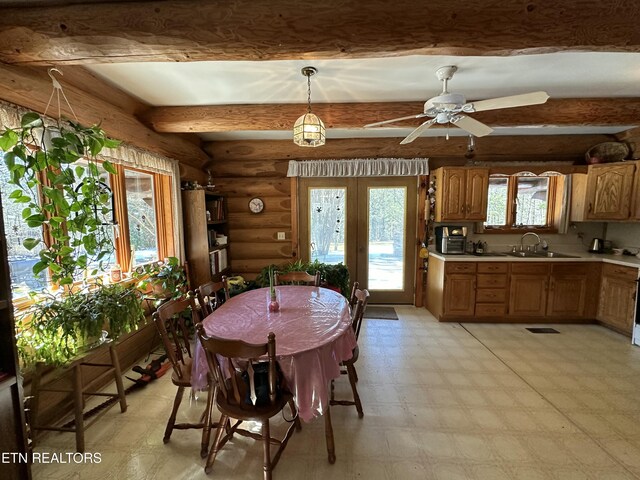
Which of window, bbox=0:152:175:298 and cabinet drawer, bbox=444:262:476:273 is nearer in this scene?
window, bbox=0:152:175:298

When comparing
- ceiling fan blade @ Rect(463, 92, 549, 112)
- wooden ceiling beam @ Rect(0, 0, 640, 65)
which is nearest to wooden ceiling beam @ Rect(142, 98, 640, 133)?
ceiling fan blade @ Rect(463, 92, 549, 112)

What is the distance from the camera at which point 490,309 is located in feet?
12.0

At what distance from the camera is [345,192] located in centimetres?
427

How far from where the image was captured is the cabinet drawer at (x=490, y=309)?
365 cm

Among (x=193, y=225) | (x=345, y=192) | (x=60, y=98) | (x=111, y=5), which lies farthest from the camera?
(x=345, y=192)

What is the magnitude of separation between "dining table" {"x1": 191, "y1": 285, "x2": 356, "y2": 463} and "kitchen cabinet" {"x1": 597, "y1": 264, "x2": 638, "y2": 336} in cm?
341

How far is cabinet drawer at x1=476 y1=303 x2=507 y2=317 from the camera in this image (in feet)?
12.0

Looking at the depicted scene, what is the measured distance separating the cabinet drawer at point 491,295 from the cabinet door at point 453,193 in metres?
1.00

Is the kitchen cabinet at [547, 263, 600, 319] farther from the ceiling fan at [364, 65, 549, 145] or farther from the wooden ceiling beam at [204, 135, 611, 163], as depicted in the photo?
the ceiling fan at [364, 65, 549, 145]

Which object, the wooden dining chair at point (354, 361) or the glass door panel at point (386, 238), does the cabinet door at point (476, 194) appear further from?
the wooden dining chair at point (354, 361)

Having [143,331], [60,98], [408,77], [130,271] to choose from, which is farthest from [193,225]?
[408,77]

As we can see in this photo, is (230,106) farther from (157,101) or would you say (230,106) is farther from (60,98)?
(60,98)

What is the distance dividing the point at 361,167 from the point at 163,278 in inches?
115

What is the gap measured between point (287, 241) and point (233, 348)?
123 inches
